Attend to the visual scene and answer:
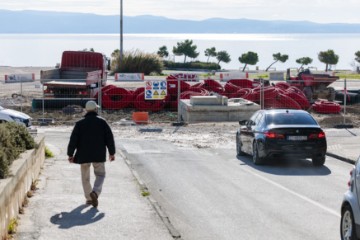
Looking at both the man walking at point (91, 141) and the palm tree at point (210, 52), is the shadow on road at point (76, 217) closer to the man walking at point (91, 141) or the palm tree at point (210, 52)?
the man walking at point (91, 141)

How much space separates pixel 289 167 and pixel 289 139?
0.79m

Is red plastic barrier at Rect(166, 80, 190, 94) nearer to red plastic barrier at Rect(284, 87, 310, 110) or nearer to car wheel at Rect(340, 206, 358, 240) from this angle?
red plastic barrier at Rect(284, 87, 310, 110)

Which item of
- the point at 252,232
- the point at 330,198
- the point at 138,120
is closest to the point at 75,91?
the point at 138,120

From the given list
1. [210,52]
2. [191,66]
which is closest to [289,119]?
[191,66]

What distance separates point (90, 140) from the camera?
13.6 meters

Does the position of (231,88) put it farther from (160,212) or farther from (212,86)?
(160,212)

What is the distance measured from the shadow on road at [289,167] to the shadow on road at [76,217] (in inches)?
284

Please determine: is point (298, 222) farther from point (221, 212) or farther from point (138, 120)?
point (138, 120)

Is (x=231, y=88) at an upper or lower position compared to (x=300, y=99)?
upper

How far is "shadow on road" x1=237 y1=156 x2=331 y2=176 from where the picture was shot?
19459 mm

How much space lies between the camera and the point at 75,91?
37719 mm

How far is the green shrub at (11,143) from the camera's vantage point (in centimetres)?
1179

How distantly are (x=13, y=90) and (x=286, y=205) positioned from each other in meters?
35.9

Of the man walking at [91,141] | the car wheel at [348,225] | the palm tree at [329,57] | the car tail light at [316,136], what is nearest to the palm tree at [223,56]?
the palm tree at [329,57]
